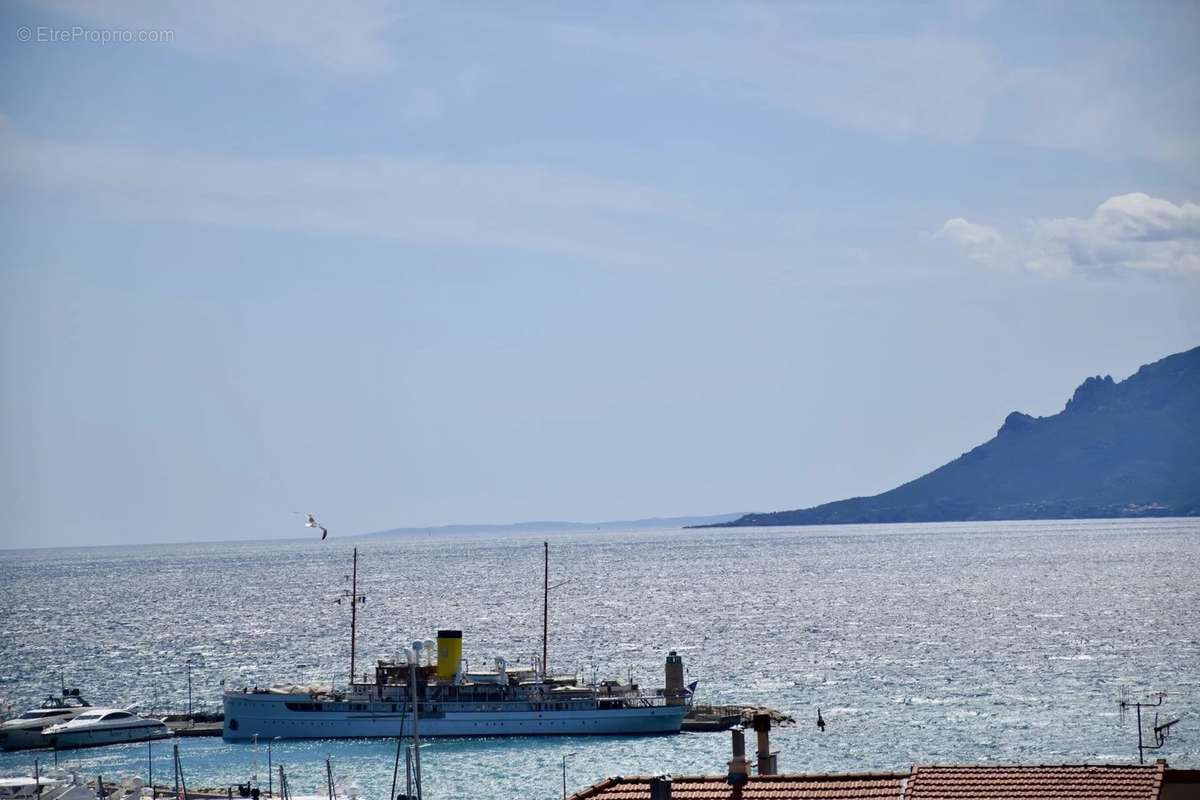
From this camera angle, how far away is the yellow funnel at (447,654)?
94.3 metres

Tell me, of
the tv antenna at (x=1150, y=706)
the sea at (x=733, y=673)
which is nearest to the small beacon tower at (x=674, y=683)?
the sea at (x=733, y=673)

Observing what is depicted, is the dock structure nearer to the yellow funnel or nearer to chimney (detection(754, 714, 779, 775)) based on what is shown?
the yellow funnel

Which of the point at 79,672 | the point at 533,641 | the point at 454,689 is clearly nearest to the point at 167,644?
the point at 79,672

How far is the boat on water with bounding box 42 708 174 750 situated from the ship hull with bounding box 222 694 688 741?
4869mm

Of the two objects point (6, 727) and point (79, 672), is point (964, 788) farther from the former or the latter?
point (79, 672)

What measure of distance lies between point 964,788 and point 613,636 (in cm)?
12569

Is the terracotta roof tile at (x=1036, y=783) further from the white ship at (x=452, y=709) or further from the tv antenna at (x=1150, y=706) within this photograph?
the white ship at (x=452, y=709)

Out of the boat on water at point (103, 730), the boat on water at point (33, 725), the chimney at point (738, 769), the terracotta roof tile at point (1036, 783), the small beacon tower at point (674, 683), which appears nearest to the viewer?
the terracotta roof tile at point (1036, 783)

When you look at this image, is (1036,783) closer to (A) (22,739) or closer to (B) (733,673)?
(A) (22,739)

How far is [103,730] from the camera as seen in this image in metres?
94.5

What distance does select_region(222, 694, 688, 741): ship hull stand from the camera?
92750mm

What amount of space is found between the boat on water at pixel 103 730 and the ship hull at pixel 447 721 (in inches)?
192

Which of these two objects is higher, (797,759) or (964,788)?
(964,788)

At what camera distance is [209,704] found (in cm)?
11100
